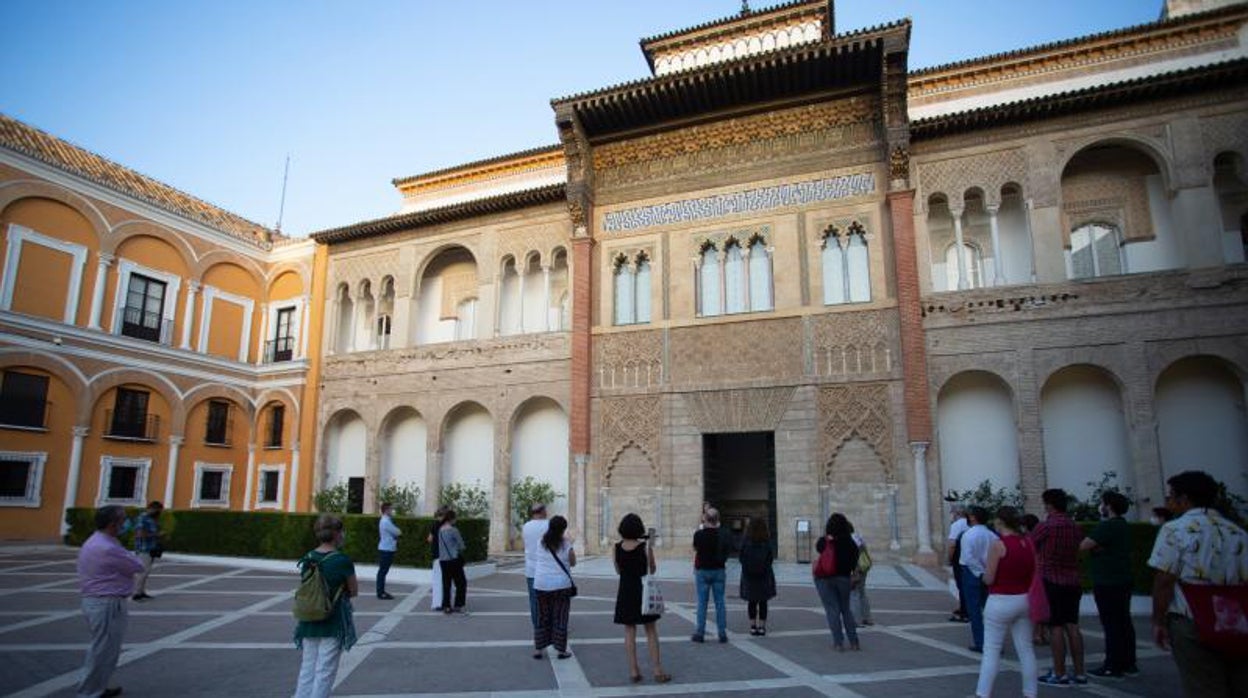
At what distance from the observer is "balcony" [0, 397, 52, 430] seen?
1795cm

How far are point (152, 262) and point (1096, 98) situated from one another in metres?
25.1

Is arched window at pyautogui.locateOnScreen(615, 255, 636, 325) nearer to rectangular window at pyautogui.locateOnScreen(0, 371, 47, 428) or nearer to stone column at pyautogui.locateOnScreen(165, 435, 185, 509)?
stone column at pyautogui.locateOnScreen(165, 435, 185, 509)

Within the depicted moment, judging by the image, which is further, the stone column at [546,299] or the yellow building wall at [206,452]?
the yellow building wall at [206,452]

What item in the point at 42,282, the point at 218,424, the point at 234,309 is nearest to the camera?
the point at 42,282

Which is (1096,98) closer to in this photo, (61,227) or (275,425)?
(275,425)

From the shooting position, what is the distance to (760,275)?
17.5 m

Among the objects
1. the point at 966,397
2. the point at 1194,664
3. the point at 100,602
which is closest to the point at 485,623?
the point at 100,602

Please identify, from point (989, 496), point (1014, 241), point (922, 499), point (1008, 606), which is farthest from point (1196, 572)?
point (1014, 241)

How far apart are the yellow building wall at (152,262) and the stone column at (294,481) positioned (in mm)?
5007

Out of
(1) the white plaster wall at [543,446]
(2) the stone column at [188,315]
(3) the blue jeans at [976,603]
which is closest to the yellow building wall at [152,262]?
(2) the stone column at [188,315]

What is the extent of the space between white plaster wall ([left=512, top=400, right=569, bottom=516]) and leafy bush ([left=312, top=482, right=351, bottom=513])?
5.27 metres

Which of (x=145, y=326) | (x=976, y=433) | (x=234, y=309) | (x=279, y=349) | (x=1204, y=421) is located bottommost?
(x=976, y=433)

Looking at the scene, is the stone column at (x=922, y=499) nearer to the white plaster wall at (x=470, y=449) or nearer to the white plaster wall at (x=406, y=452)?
the white plaster wall at (x=470, y=449)

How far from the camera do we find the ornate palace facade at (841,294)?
14.6 metres
